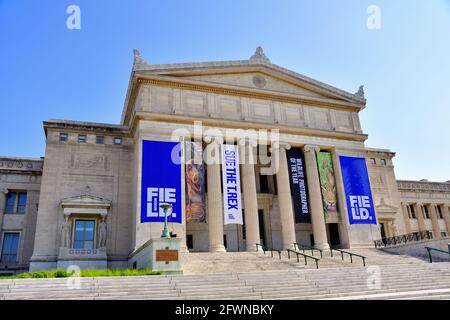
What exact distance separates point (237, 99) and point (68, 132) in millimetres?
13685

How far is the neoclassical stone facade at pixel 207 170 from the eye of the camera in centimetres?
2819

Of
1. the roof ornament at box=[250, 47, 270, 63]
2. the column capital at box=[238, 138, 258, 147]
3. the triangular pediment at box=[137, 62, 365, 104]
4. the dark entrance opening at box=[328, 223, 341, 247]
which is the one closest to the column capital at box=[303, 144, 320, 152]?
the column capital at box=[238, 138, 258, 147]

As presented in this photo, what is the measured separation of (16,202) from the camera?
1251 inches

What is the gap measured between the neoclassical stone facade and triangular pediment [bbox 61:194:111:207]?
0.24 ft

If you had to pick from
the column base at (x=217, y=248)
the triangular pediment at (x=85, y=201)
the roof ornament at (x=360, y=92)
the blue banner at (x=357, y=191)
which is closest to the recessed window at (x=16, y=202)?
the triangular pediment at (x=85, y=201)

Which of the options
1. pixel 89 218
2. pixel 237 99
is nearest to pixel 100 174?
pixel 89 218

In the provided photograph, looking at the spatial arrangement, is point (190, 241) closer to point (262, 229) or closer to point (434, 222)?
point (262, 229)

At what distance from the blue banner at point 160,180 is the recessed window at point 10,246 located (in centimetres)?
1210

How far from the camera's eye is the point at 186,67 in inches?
1207

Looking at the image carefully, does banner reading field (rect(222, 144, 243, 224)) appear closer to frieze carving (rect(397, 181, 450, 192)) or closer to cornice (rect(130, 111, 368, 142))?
cornice (rect(130, 111, 368, 142))

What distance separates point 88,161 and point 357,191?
22.0 m

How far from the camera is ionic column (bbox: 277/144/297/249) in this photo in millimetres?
29828

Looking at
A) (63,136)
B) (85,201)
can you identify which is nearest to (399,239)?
(85,201)
